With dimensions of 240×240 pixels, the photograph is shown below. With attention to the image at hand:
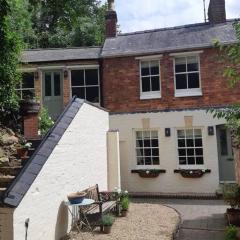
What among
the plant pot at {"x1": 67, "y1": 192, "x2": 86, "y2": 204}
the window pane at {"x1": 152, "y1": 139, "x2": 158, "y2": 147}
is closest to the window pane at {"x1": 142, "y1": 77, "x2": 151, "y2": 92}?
the window pane at {"x1": 152, "y1": 139, "x2": 158, "y2": 147}

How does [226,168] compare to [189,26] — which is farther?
[189,26]

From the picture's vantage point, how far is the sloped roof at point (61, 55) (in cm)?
1748

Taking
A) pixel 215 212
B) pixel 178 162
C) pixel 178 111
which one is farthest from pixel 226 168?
pixel 215 212

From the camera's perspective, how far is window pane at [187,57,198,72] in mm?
16203

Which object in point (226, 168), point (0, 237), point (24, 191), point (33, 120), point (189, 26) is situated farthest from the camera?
point (189, 26)

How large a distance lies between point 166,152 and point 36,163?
9412mm

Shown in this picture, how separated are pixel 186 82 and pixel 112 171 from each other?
6005 millimetres

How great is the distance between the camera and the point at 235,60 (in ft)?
22.0

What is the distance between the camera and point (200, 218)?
11.0 meters

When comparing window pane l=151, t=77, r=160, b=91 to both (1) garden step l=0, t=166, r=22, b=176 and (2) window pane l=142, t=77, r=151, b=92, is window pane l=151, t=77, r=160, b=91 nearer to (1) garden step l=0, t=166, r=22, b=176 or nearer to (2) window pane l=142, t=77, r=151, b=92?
(2) window pane l=142, t=77, r=151, b=92

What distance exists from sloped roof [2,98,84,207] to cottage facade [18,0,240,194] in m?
7.25

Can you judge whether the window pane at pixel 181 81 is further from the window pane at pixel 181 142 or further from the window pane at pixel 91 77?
the window pane at pixel 91 77

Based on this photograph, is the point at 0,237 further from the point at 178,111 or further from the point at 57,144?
the point at 178,111

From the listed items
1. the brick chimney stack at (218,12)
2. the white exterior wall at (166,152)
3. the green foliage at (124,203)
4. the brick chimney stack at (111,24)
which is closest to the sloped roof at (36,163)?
the green foliage at (124,203)
